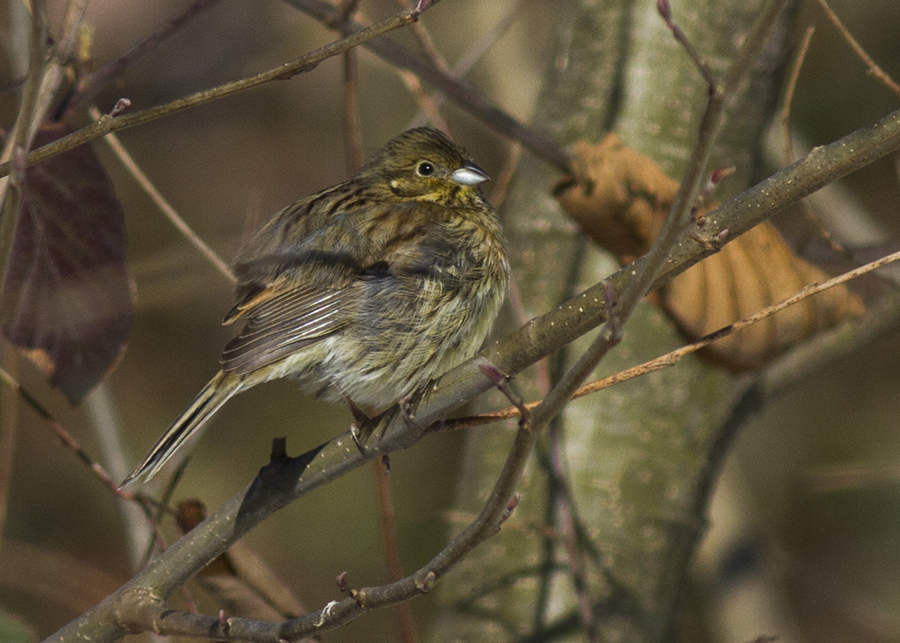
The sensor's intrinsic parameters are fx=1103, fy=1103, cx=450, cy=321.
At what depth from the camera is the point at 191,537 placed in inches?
80.9

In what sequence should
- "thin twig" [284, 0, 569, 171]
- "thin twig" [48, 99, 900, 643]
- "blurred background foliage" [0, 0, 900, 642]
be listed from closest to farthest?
"thin twig" [48, 99, 900, 643]
"thin twig" [284, 0, 569, 171]
"blurred background foliage" [0, 0, 900, 642]

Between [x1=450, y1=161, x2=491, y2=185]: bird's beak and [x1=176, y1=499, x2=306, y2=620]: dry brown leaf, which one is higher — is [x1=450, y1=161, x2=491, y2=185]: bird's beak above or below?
above

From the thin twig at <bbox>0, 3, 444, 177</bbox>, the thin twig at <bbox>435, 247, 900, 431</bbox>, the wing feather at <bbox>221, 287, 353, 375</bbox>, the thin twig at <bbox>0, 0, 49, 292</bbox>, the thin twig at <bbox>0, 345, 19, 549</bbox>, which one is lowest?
the thin twig at <bbox>435, 247, 900, 431</bbox>

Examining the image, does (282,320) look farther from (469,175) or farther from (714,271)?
(714,271)

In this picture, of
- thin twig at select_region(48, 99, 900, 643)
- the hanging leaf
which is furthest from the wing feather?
thin twig at select_region(48, 99, 900, 643)

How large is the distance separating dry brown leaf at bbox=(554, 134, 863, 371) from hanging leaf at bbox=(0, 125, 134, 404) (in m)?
1.25

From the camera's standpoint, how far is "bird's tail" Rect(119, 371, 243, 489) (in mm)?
2447

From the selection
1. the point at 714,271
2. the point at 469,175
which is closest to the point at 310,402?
the point at 469,175

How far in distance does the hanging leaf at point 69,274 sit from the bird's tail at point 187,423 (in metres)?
0.23

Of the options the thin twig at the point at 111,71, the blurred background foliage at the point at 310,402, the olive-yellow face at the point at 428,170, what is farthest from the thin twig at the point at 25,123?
the blurred background foliage at the point at 310,402

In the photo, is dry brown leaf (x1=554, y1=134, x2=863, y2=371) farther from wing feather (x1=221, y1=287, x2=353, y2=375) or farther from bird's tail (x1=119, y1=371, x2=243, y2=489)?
bird's tail (x1=119, y1=371, x2=243, y2=489)

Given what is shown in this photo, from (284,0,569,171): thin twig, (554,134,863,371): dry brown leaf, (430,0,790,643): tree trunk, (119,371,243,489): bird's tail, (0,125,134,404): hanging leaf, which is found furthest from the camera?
(430,0,790,643): tree trunk

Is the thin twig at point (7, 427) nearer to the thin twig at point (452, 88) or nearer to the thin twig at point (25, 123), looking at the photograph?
the thin twig at point (452, 88)

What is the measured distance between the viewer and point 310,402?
6.57 m
